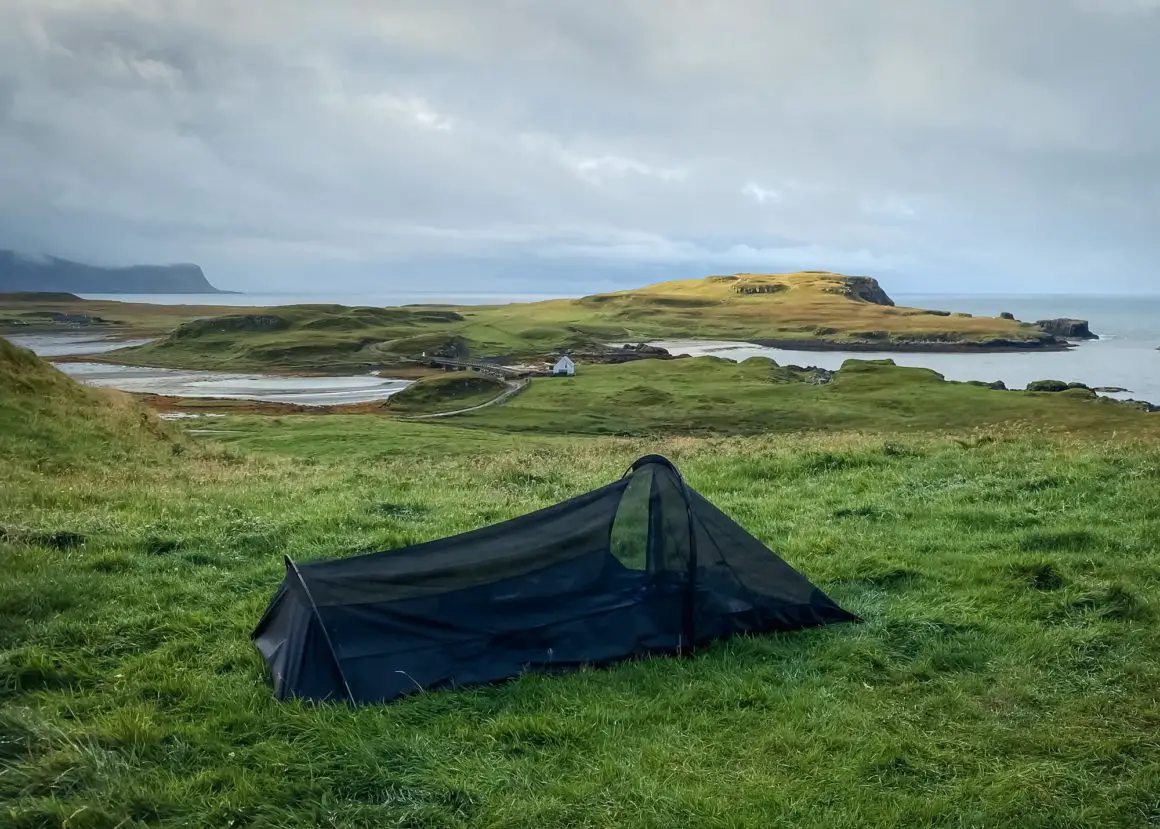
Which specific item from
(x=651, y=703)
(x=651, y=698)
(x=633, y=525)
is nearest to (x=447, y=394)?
(x=633, y=525)

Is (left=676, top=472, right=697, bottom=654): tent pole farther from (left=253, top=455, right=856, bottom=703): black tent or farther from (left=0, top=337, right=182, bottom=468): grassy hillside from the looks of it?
(left=0, top=337, right=182, bottom=468): grassy hillside

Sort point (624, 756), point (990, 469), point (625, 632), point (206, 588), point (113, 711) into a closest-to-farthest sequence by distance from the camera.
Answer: point (624, 756)
point (113, 711)
point (625, 632)
point (206, 588)
point (990, 469)

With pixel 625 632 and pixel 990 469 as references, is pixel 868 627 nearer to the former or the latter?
pixel 625 632

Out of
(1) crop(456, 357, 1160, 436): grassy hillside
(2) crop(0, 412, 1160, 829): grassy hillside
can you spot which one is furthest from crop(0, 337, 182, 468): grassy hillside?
(1) crop(456, 357, 1160, 436): grassy hillside

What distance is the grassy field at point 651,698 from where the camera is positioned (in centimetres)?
574

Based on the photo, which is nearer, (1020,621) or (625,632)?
(625,632)

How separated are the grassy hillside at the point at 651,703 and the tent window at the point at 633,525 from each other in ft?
3.52

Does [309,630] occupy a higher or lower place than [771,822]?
higher

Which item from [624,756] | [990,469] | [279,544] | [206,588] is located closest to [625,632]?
[624,756]

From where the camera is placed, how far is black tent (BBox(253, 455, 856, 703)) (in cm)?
748

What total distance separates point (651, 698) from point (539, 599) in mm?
1442

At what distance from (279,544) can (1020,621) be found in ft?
31.3

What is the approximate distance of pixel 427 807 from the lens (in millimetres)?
5664

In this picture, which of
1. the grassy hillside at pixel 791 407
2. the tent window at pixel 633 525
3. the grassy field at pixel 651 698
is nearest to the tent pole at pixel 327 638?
the grassy field at pixel 651 698
